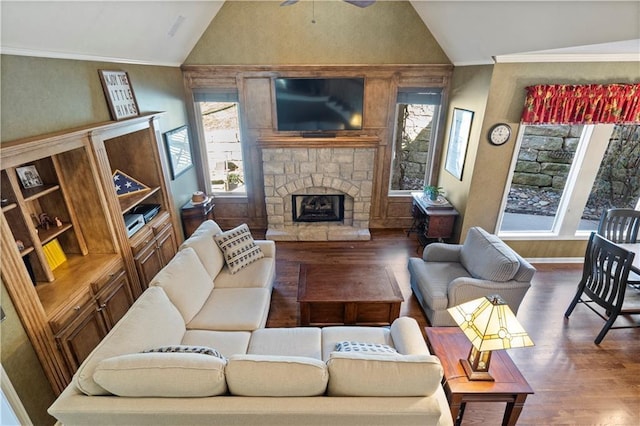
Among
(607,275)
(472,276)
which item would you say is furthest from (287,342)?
(607,275)

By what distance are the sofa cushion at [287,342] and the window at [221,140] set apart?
3.21 meters

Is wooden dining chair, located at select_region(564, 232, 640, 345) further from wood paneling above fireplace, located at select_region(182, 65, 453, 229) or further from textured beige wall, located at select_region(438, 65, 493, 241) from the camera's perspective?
wood paneling above fireplace, located at select_region(182, 65, 453, 229)

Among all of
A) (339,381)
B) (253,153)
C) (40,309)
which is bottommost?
(339,381)

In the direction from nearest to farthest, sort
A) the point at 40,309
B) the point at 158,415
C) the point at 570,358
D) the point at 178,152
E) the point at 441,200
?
the point at 158,415 → the point at 40,309 → the point at 570,358 → the point at 178,152 → the point at 441,200

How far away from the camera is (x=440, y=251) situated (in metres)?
3.61

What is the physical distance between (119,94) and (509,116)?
428 centimetres

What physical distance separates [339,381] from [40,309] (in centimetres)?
200

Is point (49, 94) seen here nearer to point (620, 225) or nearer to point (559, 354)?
point (559, 354)

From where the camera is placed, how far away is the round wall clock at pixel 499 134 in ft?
12.5

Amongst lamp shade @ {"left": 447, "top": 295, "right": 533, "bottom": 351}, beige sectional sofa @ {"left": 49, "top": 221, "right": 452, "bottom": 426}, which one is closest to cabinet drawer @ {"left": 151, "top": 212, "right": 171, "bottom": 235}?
beige sectional sofa @ {"left": 49, "top": 221, "right": 452, "bottom": 426}

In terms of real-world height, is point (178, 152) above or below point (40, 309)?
above

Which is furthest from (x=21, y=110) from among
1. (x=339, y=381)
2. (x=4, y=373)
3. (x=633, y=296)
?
(x=633, y=296)

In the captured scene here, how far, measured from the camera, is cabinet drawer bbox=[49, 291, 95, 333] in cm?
219

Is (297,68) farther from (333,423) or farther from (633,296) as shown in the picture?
(633,296)
